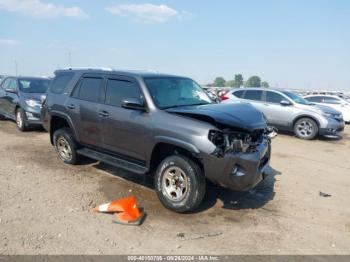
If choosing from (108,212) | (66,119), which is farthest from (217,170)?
(66,119)

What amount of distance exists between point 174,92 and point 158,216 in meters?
2.05

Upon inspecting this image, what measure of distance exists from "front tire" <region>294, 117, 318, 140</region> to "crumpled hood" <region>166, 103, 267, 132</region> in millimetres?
7417

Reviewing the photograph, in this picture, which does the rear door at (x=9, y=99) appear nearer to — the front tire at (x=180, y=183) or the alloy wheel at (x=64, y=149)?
the alloy wheel at (x=64, y=149)

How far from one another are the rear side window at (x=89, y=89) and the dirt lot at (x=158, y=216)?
56.2 inches

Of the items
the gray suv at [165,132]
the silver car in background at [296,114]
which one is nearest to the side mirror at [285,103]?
the silver car in background at [296,114]

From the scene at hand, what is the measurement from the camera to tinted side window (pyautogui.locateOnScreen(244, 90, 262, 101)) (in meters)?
13.1

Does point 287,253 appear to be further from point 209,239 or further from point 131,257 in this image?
point 131,257

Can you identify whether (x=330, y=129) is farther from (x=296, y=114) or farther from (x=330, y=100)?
(x=330, y=100)

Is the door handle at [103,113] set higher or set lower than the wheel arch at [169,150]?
higher

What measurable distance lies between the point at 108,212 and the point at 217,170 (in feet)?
5.27

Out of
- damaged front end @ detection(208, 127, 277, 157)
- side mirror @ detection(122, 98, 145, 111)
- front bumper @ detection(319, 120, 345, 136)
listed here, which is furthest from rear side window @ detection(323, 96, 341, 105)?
side mirror @ detection(122, 98, 145, 111)

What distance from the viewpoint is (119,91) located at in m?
5.73

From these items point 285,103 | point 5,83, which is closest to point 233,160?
point 285,103

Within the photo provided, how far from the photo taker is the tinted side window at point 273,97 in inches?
502
